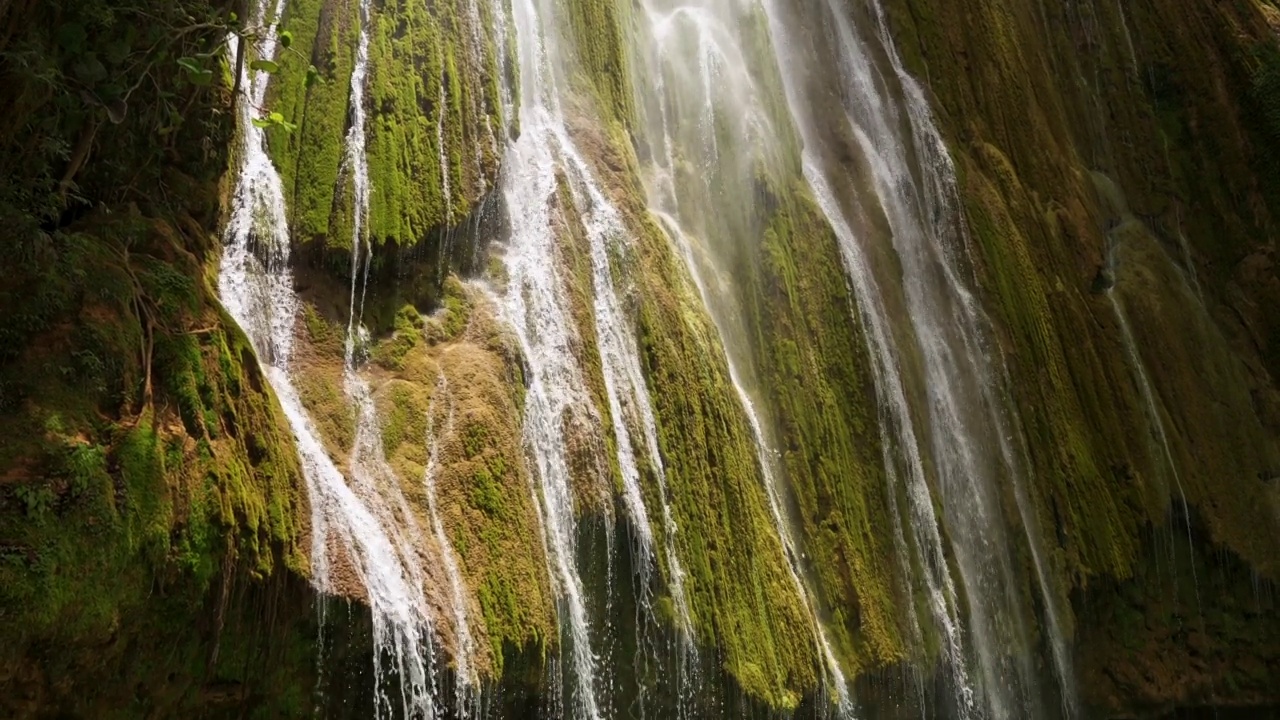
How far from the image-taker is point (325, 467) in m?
8.22

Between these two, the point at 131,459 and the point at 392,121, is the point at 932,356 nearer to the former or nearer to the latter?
the point at 392,121

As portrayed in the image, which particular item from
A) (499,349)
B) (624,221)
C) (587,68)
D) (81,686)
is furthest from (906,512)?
(81,686)

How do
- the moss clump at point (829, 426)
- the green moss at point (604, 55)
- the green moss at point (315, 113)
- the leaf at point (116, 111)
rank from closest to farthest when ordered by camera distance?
the leaf at point (116, 111) < the green moss at point (315, 113) < the moss clump at point (829, 426) < the green moss at point (604, 55)

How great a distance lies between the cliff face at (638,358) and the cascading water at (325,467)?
0.11 m

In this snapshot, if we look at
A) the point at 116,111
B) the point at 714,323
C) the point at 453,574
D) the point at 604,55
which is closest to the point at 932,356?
the point at 714,323

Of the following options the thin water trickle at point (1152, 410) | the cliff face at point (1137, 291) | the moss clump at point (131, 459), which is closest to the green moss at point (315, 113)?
the moss clump at point (131, 459)

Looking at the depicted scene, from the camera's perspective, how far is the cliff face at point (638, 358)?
652 cm

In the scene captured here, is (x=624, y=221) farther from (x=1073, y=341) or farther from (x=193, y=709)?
(x=1073, y=341)

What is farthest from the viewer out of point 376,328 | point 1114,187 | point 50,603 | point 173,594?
point 1114,187

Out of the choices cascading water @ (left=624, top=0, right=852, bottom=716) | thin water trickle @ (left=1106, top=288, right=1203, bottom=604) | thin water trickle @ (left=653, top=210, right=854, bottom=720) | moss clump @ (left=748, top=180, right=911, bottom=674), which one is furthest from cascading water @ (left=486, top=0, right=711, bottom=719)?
thin water trickle @ (left=1106, top=288, right=1203, bottom=604)

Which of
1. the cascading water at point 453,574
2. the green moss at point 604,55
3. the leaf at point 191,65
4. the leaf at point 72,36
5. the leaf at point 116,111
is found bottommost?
the cascading water at point 453,574

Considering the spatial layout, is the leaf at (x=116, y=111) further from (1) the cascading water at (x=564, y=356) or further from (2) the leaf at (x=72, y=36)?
(1) the cascading water at (x=564, y=356)

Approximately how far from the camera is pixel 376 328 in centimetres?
957

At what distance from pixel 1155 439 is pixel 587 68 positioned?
36.2 feet
